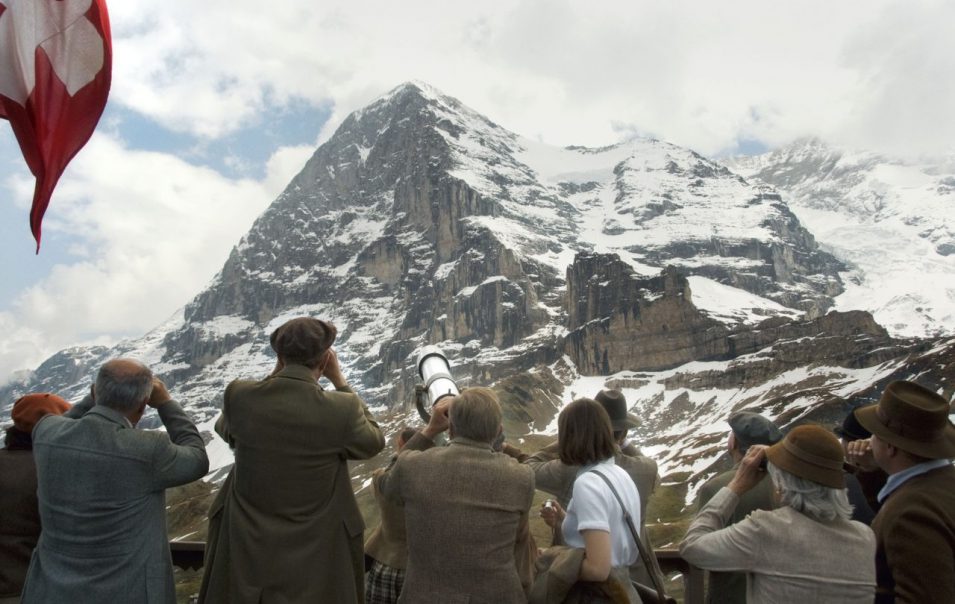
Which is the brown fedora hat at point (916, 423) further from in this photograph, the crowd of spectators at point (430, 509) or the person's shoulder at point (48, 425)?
the person's shoulder at point (48, 425)

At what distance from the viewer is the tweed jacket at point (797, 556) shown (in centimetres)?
425

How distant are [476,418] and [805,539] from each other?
2.13 meters

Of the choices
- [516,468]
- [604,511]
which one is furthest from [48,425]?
[604,511]

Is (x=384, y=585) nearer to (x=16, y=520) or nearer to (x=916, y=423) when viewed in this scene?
(x=16, y=520)

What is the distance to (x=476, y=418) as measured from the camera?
477cm

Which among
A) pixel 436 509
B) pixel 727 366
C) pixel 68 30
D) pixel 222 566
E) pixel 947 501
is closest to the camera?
pixel 947 501

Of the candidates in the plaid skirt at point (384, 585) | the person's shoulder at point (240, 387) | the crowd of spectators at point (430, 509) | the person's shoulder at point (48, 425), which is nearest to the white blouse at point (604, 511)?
the crowd of spectators at point (430, 509)

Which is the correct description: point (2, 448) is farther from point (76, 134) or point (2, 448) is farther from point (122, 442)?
point (76, 134)

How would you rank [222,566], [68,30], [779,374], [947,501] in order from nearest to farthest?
1. [947,501]
2. [222,566]
3. [68,30]
4. [779,374]

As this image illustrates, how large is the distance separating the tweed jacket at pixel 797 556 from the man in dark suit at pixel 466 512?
4.16 ft

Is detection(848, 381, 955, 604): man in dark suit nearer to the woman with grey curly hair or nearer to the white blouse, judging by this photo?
the woman with grey curly hair

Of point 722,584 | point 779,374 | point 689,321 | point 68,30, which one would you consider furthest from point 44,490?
point 689,321

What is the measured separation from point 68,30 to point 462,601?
19.7 feet

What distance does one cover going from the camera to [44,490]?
15.8 feet
